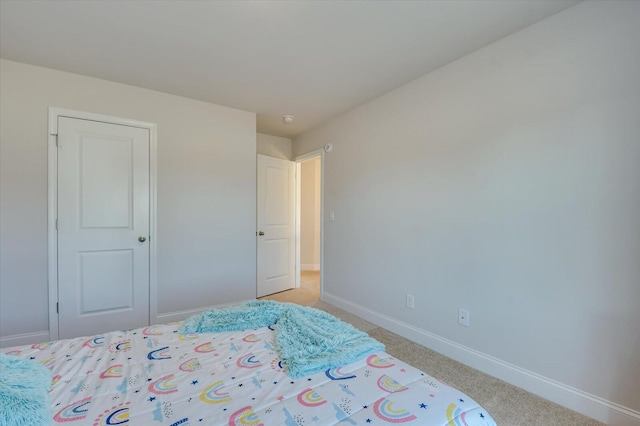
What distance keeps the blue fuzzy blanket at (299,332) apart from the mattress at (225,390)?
0.12 ft

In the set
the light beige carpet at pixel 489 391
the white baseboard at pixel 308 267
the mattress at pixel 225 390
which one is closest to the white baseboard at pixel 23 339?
the mattress at pixel 225 390

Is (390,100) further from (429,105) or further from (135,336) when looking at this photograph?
(135,336)

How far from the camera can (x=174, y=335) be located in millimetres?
1452

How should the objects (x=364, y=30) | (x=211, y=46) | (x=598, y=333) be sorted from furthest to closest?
1. (x=211, y=46)
2. (x=364, y=30)
3. (x=598, y=333)

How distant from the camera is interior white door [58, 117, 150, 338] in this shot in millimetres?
2516

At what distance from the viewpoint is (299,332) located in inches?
55.1

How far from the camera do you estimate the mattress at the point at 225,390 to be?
2.83ft

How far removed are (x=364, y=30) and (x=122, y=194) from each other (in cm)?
257

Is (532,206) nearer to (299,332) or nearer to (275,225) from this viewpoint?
(299,332)

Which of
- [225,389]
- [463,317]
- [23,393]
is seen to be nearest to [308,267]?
[463,317]

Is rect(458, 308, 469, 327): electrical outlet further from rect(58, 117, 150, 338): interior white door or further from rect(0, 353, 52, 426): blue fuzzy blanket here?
rect(58, 117, 150, 338): interior white door

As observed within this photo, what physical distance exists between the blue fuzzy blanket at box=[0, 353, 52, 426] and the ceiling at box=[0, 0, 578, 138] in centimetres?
192

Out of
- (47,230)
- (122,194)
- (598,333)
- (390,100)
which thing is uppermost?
(390,100)

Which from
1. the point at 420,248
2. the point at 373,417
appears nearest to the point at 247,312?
the point at 373,417
